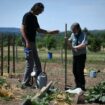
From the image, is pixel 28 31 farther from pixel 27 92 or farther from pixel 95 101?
pixel 95 101

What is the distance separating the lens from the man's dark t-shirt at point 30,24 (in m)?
11.0

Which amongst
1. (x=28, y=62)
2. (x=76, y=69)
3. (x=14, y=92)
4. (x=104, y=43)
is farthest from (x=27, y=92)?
(x=104, y=43)

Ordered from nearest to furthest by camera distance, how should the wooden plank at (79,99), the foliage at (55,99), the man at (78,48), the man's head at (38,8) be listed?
the foliage at (55,99), the wooden plank at (79,99), the man's head at (38,8), the man at (78,48)

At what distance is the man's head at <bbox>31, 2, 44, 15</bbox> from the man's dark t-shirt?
0.11m

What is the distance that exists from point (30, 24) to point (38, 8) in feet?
1.50

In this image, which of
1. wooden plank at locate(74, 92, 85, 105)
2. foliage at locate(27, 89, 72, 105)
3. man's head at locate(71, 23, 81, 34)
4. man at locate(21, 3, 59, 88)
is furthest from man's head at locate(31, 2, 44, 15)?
wooden plank at locate(74, 92, 85, 105)

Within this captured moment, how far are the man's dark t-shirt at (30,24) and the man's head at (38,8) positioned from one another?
0.37 feet

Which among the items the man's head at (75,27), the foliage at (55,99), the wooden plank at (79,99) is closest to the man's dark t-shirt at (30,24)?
the man's head at (75,27)

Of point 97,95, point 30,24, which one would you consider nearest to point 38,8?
point 30,24

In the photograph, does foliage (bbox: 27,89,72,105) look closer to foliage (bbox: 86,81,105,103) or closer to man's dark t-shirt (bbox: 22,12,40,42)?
foliage (bbox: 86,81,105,103)

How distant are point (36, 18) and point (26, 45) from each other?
71cm

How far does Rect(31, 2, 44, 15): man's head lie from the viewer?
10.8 m

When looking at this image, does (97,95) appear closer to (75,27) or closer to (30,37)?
(75,27)

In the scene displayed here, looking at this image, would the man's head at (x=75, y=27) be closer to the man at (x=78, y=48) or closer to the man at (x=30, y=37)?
the man at (x=78, y=48)
